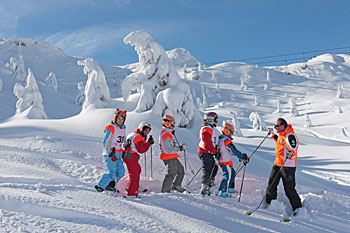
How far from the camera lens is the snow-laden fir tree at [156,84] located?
38.7 feet

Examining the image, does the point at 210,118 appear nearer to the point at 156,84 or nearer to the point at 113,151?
the point at 113,151

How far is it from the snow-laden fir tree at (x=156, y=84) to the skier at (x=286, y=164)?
663cm

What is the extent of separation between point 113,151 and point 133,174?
2.08 ft

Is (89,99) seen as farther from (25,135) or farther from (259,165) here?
(259,165)

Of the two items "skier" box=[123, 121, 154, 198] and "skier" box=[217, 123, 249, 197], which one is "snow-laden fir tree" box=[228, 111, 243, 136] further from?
"skier" box=[123, 121, 154, 198]

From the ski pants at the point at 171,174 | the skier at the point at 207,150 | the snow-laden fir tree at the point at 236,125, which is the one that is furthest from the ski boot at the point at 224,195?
the snow-laden fir tree at the point at 236,125

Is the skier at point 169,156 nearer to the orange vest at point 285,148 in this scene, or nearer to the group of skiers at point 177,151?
the group of skiers at point 177,151

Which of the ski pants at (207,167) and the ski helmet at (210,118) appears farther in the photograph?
the ski helmet at (210,118)

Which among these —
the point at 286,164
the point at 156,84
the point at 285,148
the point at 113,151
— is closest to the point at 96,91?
the point at 156,84

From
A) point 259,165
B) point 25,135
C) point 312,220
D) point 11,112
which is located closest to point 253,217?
point 312,220

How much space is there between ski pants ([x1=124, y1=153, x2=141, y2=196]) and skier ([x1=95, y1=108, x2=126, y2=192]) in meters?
0.29

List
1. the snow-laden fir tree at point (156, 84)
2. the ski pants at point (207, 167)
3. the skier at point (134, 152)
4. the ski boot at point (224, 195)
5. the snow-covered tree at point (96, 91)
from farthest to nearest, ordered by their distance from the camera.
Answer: the snow-covered tree at point (96, 91), the snow-laden fir tree at point (156, 84), the ski pants at point (207, 167), the ski boot at point (224, 195), the skier at point (134, 152)

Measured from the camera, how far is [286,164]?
5.18 metres

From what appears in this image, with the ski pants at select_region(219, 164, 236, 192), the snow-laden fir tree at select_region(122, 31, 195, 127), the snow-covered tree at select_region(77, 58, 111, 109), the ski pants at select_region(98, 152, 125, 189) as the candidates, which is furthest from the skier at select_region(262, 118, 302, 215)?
the snow-covered tree at select_region(77, 58, 111, 109)
